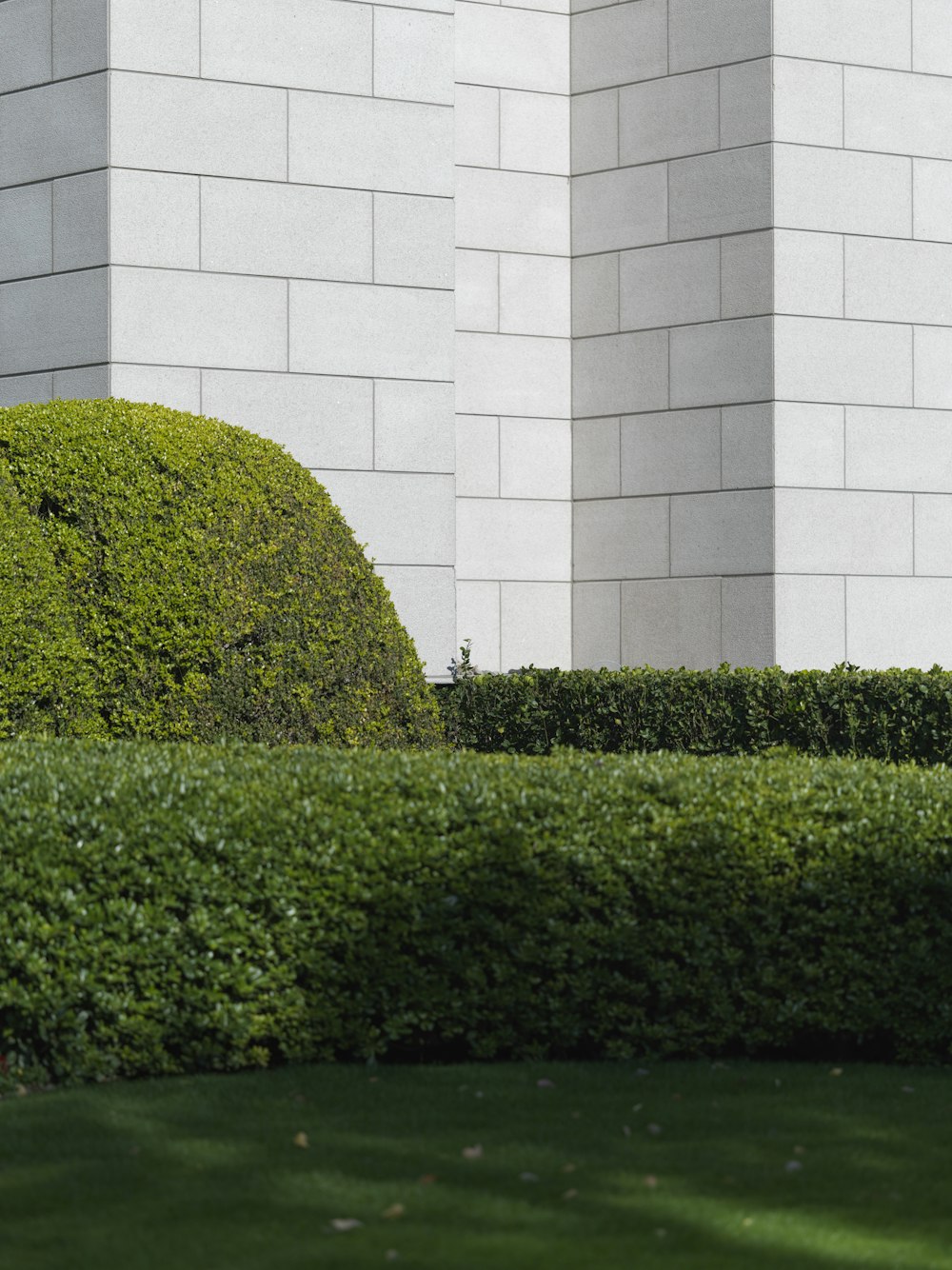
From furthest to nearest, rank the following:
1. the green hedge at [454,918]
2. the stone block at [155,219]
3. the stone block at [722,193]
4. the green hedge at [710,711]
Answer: the stone block at [722,193]
the stone block at [155,219]
the green hedge at [710,711]
the green hedge at [454,918]

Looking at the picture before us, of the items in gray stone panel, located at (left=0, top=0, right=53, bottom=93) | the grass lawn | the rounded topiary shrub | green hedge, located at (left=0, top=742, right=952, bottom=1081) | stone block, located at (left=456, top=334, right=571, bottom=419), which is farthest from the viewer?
stone block, located at (left=456, top=334, right=571, bottom=419)

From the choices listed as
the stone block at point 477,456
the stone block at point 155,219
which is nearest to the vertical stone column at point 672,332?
the stone block at point 477,456

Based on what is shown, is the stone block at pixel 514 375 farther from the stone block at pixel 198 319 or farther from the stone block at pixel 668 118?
→ the stone block at pixel 198 319

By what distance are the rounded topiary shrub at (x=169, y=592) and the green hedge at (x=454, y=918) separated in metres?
2.11

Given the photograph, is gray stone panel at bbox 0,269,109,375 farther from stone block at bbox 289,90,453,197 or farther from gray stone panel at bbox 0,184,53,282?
stone block at bbox 289,90,453,197

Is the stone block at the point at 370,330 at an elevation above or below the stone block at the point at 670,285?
below

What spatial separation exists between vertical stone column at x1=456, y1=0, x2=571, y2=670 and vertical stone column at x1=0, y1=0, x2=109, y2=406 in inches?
113

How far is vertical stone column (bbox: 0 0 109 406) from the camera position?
1152 centimetres

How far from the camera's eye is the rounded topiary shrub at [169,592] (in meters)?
8.95

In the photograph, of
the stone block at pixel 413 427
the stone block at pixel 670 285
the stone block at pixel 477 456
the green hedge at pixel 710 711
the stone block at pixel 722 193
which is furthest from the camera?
the stone block at pixel 477 456

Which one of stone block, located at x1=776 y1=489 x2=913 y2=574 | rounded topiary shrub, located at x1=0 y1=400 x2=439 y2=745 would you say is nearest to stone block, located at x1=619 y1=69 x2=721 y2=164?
stone block, located at x1=776 y1=489 x2=913 y2=574

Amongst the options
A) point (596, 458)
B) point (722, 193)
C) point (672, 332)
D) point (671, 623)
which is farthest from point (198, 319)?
point (671, 623)

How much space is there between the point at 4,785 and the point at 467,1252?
2879 millimetres

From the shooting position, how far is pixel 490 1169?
5.21 metres
